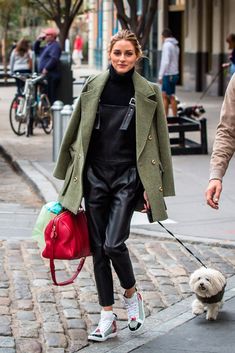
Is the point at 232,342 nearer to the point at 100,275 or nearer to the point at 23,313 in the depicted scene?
the point at 100,275

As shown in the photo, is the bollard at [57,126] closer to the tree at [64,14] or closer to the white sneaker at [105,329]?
the white sneaker at [105,329]

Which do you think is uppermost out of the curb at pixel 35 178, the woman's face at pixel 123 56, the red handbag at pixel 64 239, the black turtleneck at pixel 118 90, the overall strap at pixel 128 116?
the woman's face at pixel 123 56

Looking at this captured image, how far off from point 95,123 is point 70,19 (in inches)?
1035

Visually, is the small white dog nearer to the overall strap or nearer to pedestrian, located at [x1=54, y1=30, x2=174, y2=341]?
pedestrian, located at [x1=54, y1=30, x2=174, y2=341]

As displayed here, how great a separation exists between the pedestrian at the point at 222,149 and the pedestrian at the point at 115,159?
474 mm

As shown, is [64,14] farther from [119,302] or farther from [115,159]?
[115,159]

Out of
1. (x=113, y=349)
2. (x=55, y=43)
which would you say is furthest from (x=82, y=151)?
(x=55, y=43)

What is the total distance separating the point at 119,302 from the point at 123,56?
2035 millimetres

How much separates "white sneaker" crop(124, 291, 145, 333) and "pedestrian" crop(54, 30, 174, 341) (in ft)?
0.32

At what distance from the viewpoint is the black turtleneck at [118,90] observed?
6367 millimetres

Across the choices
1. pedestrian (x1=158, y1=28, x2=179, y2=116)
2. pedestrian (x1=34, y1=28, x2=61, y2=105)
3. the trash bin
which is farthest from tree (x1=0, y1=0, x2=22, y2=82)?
pedestrian (x1=34, y1=28, x2=61, y2=105)

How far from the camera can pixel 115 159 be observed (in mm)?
6340

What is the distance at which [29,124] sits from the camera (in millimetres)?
20188

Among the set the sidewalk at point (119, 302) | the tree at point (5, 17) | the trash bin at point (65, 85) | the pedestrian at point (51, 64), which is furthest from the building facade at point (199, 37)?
the sidewalk at point (119, 302)
